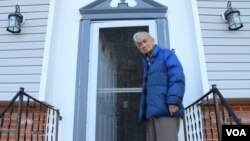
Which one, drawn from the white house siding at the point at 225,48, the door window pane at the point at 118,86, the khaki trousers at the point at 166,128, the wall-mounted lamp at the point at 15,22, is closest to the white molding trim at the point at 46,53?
the wall-mounted lamp at the point at 15,22

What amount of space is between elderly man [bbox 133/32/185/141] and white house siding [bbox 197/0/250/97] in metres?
0.83

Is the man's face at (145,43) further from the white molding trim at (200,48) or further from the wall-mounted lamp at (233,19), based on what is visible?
the wall-mounted lamp at (233,19)

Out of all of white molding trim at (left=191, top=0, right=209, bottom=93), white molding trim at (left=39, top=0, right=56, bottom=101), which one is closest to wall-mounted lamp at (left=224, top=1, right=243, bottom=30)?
white molding trim at (left=191, top=0, right=209, bottom=93)

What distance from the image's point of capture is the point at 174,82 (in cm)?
284

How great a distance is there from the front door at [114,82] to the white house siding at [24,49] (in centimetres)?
58

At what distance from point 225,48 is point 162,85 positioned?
1.20 metres

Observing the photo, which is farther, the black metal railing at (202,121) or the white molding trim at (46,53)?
the white molding trim at (46,53)

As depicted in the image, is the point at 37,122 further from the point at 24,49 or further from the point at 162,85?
the point at 162,85

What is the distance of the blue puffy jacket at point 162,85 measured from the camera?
2830 millimetres

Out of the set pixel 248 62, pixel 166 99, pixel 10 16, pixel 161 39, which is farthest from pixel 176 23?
pixel 10 16

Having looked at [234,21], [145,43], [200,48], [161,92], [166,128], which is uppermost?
[234,21]

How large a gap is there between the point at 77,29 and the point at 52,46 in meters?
0.38

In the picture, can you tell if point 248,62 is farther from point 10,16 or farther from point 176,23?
point 10,16

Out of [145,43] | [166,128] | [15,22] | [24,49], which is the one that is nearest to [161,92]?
[166,128]
